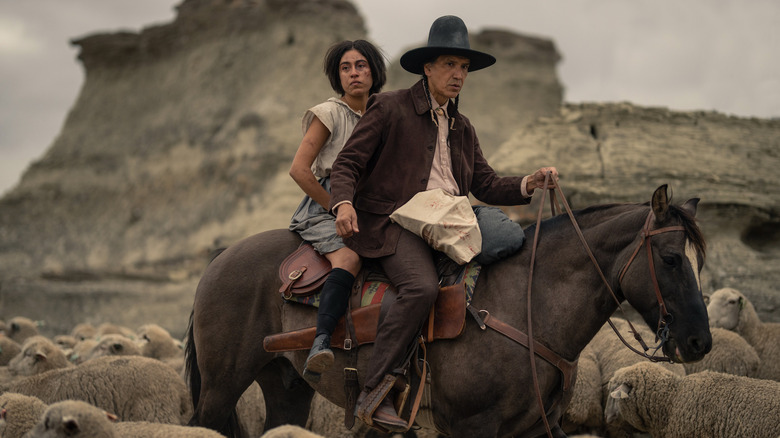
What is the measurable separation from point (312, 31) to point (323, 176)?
83.7 feet

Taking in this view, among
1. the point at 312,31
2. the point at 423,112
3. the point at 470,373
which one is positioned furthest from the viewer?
the point at 312,31

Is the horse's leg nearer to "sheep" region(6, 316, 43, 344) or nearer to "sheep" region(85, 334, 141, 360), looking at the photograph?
"sheep" region(85, 334, 141, 360)

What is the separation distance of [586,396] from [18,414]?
527 centimetres

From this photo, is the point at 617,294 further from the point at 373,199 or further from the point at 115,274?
the point at 115,274

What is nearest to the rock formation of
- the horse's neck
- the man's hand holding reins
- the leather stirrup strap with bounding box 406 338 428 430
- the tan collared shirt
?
the man's hand holding reins

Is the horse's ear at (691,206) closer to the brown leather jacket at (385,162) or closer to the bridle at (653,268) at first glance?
the bridle at (653,268)

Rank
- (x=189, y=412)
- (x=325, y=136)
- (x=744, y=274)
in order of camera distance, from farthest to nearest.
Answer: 1. (x=744, y=274)
2. (x=189, y=412)
3. (x=325, y=136)

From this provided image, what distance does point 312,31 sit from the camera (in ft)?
97.3

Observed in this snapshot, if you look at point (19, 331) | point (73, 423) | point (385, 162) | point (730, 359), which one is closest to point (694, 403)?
point (730, 359)

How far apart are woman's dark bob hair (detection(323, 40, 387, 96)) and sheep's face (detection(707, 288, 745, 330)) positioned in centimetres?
628

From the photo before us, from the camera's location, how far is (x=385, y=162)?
471 cm

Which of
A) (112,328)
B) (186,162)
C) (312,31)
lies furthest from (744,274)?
(186,162)

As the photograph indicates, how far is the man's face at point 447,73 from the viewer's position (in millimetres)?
4691

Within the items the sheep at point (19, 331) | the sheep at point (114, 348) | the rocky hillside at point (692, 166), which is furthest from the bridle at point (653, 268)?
the sheep at point (19, 331)
